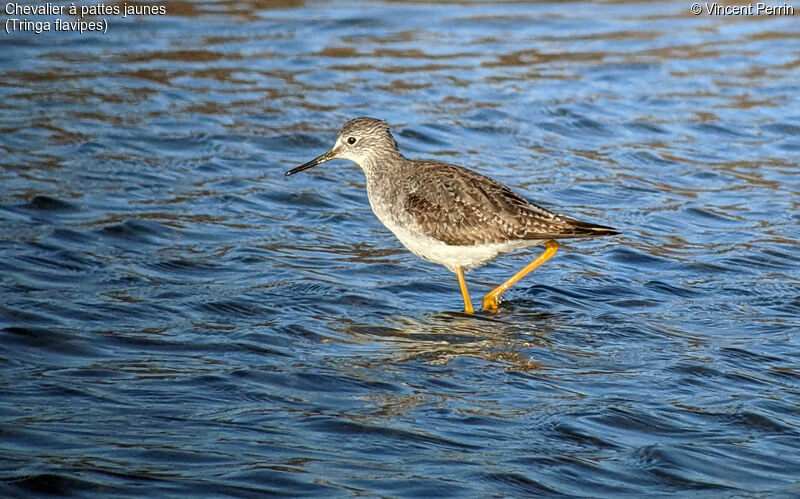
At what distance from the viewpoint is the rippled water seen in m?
6.41

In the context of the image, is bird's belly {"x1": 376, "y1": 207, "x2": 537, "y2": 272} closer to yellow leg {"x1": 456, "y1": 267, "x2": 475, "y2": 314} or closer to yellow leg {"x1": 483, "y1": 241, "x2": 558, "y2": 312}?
yellow leg {"x1": 456, "y1": 267, "x2": 475, "y2": 314}

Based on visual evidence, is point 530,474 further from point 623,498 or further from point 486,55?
point 486,55

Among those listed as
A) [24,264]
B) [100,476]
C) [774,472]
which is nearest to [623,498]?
[774,472]

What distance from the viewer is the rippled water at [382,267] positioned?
6.41 meters

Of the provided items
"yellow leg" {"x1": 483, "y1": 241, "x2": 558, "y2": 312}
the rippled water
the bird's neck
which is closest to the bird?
"yellow leg" {"x1": 483, "y1": 241, "x2": 558, "y2": 312}

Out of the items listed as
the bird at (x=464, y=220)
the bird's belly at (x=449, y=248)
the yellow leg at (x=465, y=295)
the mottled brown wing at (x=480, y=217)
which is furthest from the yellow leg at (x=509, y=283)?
the mottled brown wing at (x=480, y=217)

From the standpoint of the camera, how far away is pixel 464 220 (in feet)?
30.2

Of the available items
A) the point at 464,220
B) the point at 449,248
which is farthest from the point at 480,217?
the point at 449,248

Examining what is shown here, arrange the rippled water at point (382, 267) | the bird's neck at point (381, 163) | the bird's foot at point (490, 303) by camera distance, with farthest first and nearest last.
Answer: the bird's neck at point (381, 163) → the bird's foot at point (490, 303) → the rippled water at point (382, 267)

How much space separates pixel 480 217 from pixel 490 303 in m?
0.71

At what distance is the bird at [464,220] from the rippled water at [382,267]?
0.46 meters

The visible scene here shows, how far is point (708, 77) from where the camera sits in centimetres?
1642

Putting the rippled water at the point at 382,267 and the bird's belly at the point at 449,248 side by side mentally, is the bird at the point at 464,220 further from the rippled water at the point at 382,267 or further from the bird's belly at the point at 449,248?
the rippled water at the point at 382,267

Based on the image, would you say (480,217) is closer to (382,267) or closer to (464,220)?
(464,220)
